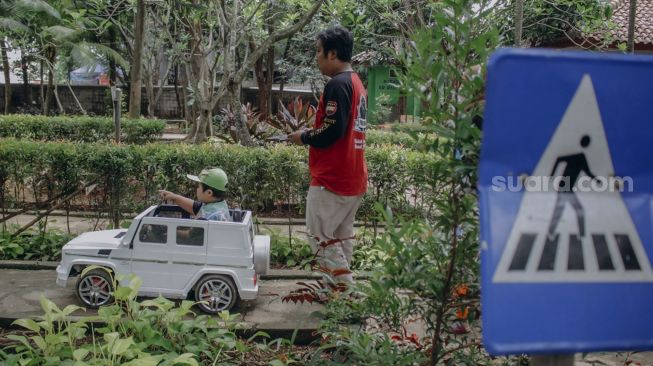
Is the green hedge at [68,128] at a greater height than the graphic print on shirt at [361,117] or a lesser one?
lesser

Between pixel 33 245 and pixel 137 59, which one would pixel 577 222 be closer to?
pixel 33 245

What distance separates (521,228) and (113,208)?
17.5 ft

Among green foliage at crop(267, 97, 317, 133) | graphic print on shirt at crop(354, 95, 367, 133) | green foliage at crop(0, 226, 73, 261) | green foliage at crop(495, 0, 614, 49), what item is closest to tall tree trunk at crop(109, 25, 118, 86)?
green foliage at crop(267, 97, 317, 133)

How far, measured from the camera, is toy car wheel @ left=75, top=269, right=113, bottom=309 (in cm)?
442

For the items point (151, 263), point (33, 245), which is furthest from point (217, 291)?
point (33, 245)

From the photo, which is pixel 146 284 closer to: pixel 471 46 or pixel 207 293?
pixel 207 293

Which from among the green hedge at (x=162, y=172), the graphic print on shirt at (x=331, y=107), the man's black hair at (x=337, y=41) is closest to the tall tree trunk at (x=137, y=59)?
the green hedge at (x=162, y=172)

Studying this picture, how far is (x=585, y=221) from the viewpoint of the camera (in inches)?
51.3

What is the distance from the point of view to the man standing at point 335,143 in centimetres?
423

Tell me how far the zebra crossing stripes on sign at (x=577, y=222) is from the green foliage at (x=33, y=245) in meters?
5.38

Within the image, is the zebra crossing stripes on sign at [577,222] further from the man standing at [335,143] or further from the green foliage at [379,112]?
the green foliage at [379,112]

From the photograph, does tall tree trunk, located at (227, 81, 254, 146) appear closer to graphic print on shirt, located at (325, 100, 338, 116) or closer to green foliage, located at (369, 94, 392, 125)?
graphic print on shirt, located at (325, 100, 338, 116)

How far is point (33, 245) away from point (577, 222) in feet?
18.8

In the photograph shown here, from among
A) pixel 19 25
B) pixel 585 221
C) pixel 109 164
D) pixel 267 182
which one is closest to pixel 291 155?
pixel 267 182
